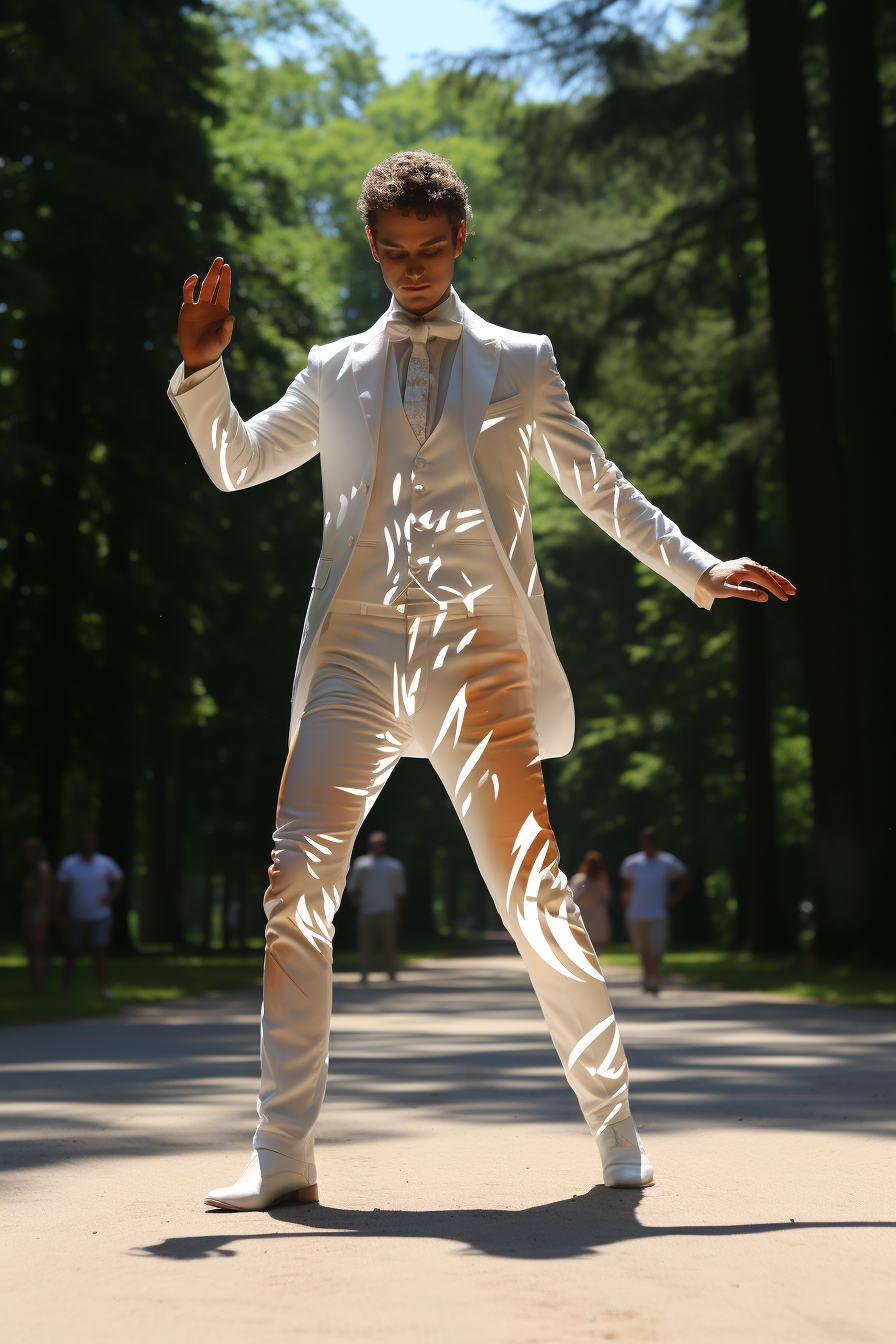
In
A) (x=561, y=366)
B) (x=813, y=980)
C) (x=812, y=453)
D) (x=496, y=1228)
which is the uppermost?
(x=561, y=366)

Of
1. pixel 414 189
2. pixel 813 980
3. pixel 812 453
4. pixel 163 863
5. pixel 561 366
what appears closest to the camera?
pixel 414 189

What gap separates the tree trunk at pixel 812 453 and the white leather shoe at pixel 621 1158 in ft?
54.1

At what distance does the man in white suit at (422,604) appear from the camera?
4.32 metres

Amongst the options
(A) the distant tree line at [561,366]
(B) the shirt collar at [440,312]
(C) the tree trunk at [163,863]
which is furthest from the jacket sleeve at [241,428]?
(C) the tree trunk at [163,863]

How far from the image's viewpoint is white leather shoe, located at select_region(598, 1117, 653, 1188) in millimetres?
4520

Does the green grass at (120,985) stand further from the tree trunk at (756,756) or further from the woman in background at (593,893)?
the tree trunk at (756,756)

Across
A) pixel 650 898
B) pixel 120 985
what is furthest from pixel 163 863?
pixel 650 898

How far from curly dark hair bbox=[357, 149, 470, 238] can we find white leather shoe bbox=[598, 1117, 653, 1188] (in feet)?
7.81

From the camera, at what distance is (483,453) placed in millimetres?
4492

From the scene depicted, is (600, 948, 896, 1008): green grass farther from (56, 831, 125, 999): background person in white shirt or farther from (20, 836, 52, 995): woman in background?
(20, 836, 52, 995): woman in background

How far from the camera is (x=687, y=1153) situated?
534cm

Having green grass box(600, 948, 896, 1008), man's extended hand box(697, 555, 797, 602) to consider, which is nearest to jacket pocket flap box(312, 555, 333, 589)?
man's extended hand box(697, 555, 797, 602)

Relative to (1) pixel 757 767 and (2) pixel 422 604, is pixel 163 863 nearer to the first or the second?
(1) pixel 757 767

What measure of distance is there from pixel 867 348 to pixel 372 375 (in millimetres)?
15939
